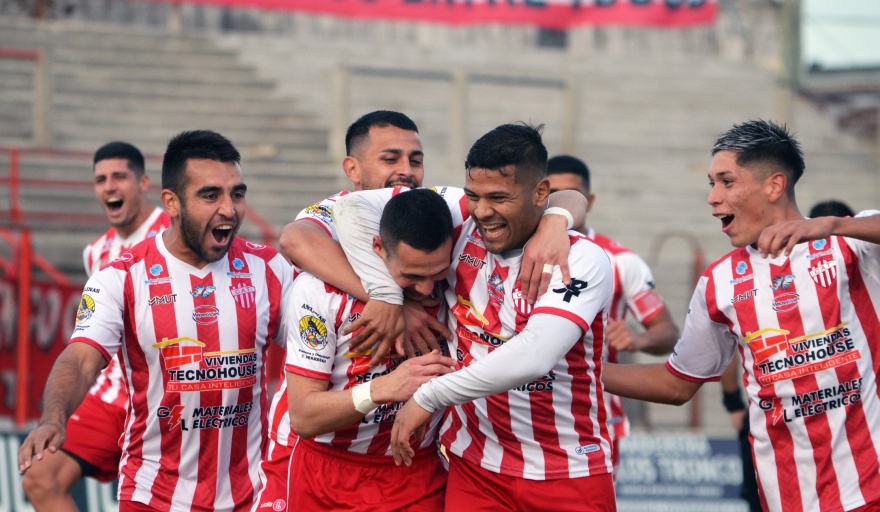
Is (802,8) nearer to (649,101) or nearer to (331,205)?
(649,101)

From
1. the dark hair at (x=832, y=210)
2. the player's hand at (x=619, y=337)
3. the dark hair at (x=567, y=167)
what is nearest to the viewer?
the player's hand at (x=619, y=337)

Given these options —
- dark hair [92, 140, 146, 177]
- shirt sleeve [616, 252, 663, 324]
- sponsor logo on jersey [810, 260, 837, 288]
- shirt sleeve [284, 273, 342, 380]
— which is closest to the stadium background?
dark hair [92, 140, 146, 177]

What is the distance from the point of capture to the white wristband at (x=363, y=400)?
15.0 ft

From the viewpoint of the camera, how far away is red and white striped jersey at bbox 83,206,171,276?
24.6 feet

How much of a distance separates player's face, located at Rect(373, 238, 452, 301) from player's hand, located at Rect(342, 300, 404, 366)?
12 centimetres

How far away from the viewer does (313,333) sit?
15.7 feet

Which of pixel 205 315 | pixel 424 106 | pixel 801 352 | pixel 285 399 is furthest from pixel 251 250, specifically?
pixel 424 106

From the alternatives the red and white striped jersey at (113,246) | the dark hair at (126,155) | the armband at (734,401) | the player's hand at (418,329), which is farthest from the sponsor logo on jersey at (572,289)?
the dark hair at (126,155)

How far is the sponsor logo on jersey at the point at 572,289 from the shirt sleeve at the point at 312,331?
914mm

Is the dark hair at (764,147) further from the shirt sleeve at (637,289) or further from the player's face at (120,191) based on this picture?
the player's face at (120,191)

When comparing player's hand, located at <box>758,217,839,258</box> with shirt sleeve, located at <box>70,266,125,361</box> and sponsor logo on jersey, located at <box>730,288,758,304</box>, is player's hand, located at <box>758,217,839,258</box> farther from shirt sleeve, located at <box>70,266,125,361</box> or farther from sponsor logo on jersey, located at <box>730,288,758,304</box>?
shirt sleeve, located at <box>70,266,125,361</box>

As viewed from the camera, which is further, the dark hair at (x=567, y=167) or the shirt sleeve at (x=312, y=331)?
the dark hair at (x=567, y=167)

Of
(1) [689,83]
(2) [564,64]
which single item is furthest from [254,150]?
(1) [689,83]

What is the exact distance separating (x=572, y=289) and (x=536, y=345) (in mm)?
307
